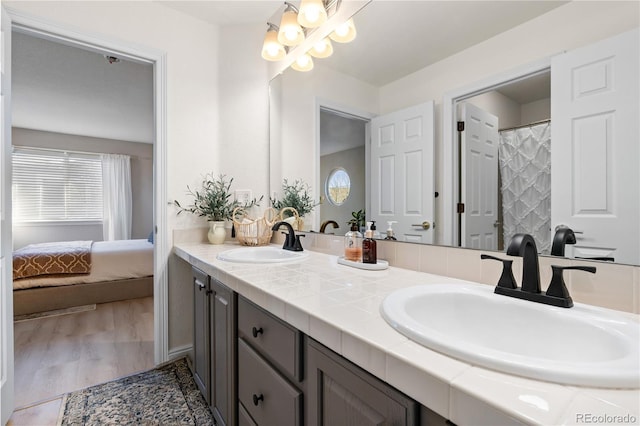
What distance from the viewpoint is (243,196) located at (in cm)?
230

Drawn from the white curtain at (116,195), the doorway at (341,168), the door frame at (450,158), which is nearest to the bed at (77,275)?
the white curtain at (116,195)

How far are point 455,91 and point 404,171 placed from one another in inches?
13.5

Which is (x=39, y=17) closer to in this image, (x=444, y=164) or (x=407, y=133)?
(x=407, y=133)

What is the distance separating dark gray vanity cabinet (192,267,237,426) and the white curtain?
189 inches

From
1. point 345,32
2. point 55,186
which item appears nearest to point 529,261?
point 345,32

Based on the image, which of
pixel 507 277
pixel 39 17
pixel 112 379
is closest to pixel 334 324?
pixel 507 277

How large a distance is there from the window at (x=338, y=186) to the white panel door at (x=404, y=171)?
0.19m

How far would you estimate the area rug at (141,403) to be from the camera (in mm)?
1504

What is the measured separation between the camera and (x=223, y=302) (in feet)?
4.07

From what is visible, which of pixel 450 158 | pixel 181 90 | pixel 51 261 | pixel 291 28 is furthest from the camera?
pixel 51 261

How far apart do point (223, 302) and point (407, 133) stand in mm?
1012

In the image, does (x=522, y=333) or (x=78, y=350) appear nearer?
(x=522, y=333)

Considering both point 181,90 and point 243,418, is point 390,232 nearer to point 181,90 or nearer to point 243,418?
point 243,418

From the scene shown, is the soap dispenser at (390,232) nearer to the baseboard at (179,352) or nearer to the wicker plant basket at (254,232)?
the wicker plant basket at (254,232)
